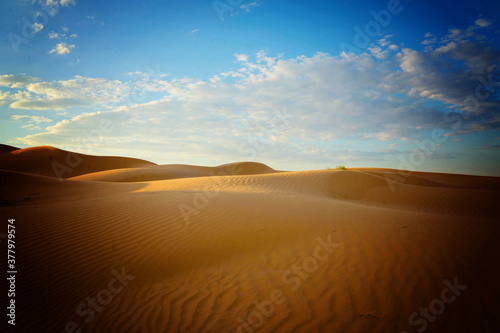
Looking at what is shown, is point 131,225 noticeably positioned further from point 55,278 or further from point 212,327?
point 212,327

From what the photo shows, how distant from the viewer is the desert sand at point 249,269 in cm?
328

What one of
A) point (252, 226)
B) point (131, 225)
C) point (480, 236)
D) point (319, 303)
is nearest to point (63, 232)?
point (131, 225)

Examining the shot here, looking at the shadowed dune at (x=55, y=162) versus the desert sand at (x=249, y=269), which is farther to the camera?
the shadowed dune at (x=55, y=162)

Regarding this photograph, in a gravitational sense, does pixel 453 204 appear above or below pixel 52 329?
above

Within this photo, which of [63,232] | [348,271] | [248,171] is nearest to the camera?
[348,271]

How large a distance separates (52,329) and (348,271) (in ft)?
17.0

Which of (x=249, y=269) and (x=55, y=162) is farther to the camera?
(x=55, y=162)

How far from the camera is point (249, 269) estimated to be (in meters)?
4.53

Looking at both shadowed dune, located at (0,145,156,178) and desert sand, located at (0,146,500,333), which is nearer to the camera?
desert sand, located at (0,146,500,333)

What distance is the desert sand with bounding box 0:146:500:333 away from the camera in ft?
10.8

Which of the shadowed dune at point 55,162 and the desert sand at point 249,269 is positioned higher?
the shadowed dune at point 55,162

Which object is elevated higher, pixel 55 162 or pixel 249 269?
pixel 55 162

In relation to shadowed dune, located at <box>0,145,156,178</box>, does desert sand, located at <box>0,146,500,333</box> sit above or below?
below

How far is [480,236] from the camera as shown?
5207 mm
